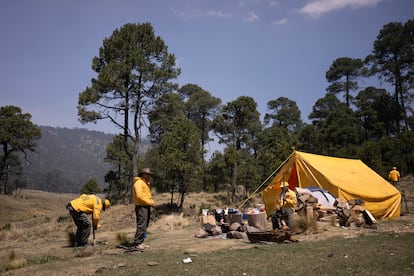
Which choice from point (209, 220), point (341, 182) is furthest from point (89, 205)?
Result: point (341, 182)

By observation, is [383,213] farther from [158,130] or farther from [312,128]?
[158,130]

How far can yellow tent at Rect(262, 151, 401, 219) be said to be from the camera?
40.9ft

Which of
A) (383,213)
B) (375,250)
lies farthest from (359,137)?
(375,250)

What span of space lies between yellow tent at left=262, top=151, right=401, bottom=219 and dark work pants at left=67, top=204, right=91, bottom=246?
678cm

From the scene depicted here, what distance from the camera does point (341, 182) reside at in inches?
502

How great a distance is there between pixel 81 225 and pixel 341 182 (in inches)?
365

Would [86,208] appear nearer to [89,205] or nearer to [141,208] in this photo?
[89,205]

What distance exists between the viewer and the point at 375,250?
6.11 meters

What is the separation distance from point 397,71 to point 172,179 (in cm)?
2397

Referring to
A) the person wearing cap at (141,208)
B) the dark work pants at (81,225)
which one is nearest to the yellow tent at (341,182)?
the person wearing cap at (141,208)

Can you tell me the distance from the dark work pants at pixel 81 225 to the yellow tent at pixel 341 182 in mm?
6781

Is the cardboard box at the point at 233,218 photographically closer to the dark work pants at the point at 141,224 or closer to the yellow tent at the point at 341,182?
the yellow tent at the point at 341,182

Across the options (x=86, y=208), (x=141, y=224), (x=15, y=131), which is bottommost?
(x=141, y=224)

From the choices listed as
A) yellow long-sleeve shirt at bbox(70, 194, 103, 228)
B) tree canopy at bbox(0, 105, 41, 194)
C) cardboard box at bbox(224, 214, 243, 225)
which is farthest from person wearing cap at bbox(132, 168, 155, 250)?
tree canopy at bbox(0, 105, 41, 194)
